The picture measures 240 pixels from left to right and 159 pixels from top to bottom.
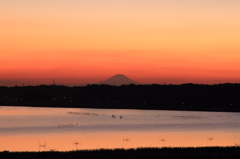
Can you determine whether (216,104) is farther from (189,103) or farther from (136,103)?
(136,103)

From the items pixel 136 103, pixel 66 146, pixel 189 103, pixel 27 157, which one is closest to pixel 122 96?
pixel 136 103

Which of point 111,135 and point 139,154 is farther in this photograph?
point 111,135

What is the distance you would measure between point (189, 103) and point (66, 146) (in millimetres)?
138910

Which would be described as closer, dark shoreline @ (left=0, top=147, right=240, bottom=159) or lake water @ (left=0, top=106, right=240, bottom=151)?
dark shoreline @ (left=0, top=147, right=240, bottom=159)

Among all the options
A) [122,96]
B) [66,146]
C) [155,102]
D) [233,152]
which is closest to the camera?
[233,152]

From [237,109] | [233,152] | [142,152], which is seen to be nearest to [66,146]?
[142,152]

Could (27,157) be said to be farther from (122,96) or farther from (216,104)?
(122,96)

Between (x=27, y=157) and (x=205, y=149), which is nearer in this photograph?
(x=27, y=157)

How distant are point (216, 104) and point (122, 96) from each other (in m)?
50.5

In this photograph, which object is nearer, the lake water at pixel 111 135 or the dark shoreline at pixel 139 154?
the dark shoreline at pixel 139 154

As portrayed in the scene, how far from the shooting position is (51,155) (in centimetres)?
2627

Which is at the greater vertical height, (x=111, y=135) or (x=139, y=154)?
Answer: (x=139, y=154)

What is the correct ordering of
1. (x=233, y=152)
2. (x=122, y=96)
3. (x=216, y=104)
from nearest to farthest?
(x=233, y=152) < (x=216, y=104) < (x=122, y=96)

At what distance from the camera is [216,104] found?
16150 cm
